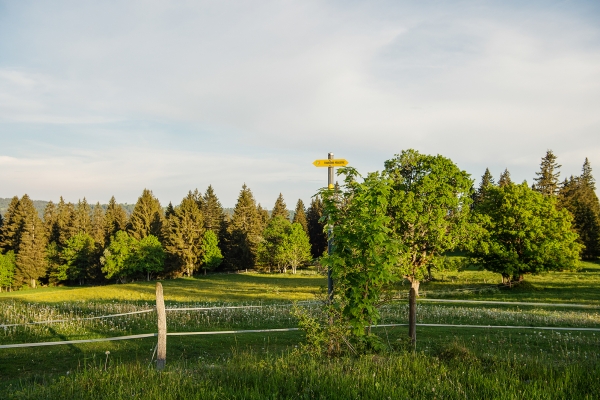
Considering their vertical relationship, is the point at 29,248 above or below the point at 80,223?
below

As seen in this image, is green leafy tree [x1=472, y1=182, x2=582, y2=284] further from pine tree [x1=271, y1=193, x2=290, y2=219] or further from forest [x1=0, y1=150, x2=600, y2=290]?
pine tree [x1=271, y1=193, x2=290, y2=219]

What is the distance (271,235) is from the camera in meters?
72.1

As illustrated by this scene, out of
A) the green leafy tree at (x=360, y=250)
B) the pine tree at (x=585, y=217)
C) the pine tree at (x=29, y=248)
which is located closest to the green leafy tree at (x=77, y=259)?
the pine tree at (x=29, y=248)

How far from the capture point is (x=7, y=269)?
6319 cm

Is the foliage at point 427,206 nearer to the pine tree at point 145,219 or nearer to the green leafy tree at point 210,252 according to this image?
the green leafy tree at point 210,252

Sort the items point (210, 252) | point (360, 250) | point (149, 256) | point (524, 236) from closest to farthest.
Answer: point (360, 250) → point (524, 236) → point (149, 256) → point (210, 252)

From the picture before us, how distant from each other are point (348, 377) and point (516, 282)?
36481mm

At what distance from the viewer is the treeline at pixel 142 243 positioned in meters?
65.2

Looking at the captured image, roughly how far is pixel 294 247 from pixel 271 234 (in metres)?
5.91

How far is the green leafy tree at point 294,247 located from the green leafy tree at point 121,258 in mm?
24037

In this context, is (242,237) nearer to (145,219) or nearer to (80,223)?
(145,219)

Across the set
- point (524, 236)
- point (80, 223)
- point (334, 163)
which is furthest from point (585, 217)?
point (80, 223)

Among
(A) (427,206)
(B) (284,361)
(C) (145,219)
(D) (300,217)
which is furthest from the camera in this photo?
(D) (300,217)

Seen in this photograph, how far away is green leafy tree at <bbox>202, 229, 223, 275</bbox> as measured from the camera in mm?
70375
